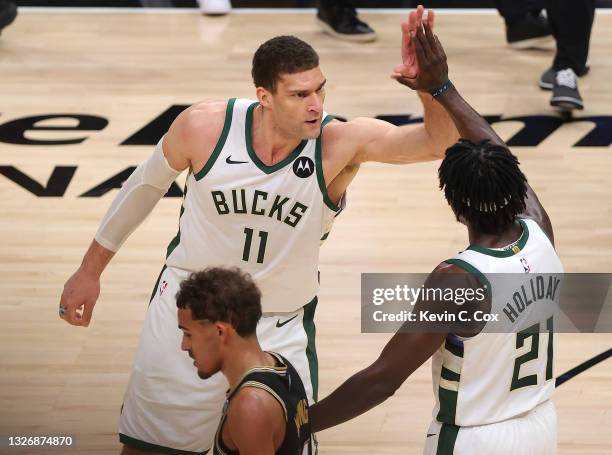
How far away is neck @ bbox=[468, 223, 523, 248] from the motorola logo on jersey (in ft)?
3.08

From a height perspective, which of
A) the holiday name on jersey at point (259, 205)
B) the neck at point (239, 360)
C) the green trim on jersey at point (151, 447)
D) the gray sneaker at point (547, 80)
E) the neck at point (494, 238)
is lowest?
the gray sneaker at point (547, 80)

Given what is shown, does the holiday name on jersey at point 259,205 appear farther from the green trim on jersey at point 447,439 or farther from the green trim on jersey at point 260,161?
the green trim on jersey at point 447,439

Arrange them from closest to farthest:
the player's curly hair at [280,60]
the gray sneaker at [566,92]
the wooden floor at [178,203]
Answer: the player's curly hair at [280,60] → the wooden floor at [178,203] → the gray sneaker at [566,92]

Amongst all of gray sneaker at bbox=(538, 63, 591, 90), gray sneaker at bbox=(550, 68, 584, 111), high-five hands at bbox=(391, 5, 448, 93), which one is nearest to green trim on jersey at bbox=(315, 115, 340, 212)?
high-five hands at bbox=(391, 5, 448, 93)

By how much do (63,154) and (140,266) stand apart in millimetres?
1607

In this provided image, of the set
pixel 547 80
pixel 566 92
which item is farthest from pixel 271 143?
pixel 547 80

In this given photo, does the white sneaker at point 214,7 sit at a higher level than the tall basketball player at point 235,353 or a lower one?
lower

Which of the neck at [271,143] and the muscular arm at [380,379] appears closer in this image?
the muscular arm at [380,379]

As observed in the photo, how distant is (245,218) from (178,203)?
9.00 ft

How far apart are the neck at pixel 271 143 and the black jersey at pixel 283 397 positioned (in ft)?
3.60

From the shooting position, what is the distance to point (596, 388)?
4.83 metres

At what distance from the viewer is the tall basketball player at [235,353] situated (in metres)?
2.76

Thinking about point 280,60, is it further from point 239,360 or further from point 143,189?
point 239,360

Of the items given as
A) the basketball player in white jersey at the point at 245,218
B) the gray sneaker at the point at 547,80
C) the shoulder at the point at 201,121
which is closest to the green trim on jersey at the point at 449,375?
the basketball player in white jersey at the point at 245,218
